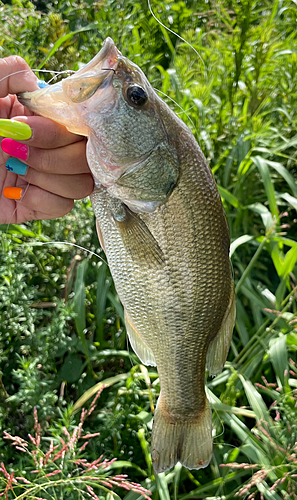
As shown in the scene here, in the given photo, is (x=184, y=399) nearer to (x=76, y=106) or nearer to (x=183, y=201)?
(x=183, y=201)

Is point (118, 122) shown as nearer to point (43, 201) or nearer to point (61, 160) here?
point (61, 160)

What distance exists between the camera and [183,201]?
0.93 metres

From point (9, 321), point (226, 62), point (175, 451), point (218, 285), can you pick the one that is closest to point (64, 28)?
point (226, 62)

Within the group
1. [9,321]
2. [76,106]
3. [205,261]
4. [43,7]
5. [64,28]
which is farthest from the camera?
[43,7]

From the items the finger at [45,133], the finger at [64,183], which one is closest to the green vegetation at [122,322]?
the finger at [64,183]

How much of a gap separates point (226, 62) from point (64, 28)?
3.10 feet

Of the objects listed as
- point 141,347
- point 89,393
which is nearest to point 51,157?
point 141,347

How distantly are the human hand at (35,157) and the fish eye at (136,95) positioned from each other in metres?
0.17

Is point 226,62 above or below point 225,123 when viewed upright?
above

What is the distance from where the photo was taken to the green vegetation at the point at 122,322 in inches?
62.2

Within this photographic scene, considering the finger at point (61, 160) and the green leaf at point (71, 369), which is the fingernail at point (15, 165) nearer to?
the finger at point (61, 160)

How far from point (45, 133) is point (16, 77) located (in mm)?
142

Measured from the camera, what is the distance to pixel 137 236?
96 cm

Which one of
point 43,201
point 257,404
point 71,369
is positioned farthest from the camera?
point 71,369
